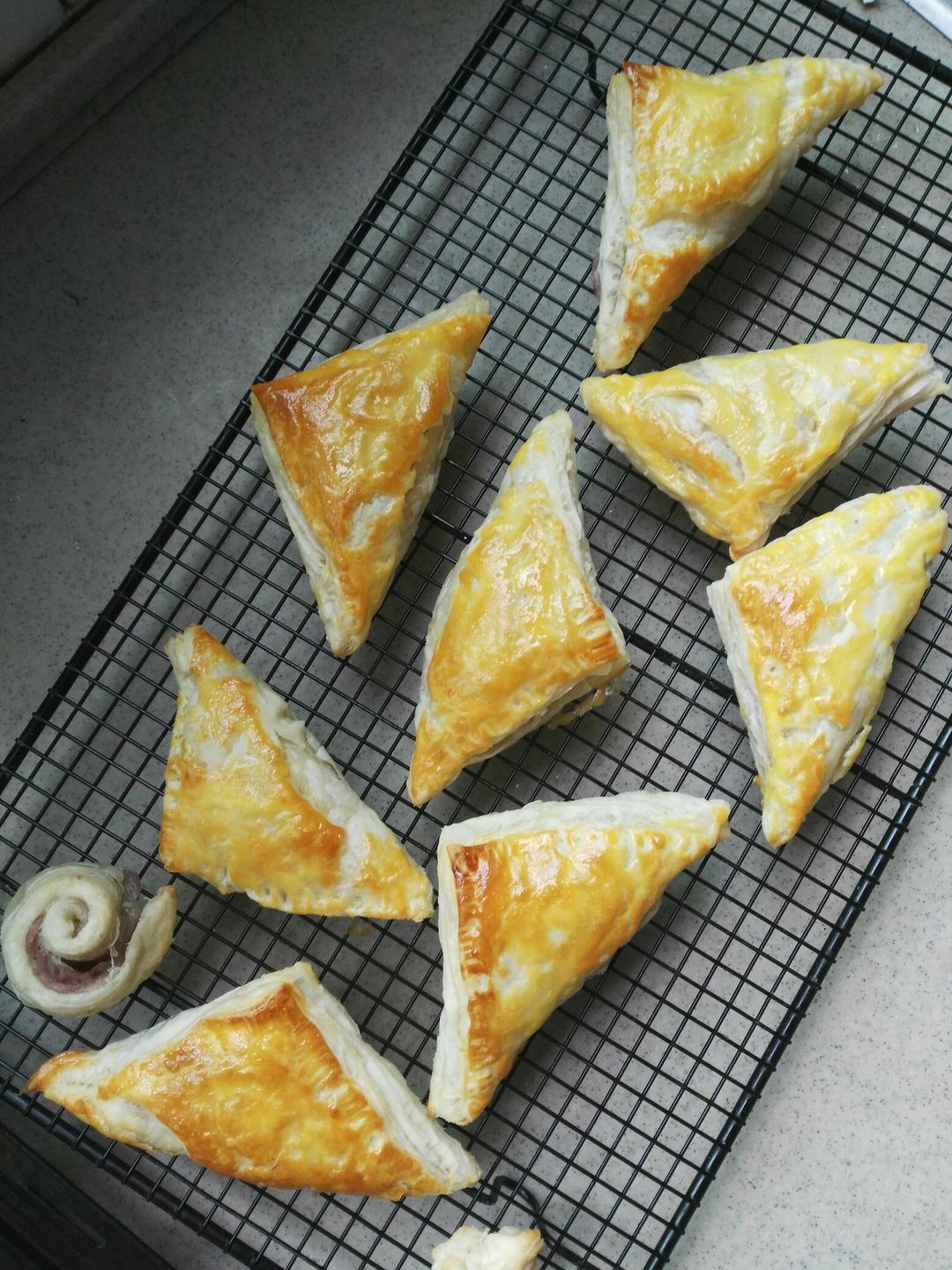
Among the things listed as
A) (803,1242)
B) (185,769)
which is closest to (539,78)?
(185,769)

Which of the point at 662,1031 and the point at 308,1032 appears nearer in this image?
the point at 308,1032

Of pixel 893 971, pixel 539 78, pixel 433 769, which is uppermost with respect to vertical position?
pixel 539 78

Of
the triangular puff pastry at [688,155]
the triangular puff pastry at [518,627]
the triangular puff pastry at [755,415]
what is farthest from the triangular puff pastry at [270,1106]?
the triangular puff pastry at [688,155]

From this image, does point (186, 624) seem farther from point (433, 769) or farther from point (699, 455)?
point (699, 455)

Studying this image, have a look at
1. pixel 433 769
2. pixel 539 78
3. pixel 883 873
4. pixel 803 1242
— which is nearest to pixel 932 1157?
pixel 803 1242

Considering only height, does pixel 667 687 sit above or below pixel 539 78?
below

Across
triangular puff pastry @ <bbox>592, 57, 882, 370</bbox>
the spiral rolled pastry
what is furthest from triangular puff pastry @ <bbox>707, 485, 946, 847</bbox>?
the spiral rolled pastry

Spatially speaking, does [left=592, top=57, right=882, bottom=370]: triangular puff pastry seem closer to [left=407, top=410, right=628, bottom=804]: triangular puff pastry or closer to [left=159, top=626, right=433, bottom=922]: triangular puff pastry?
[left=407, top=410, right=628, bottom=804]: triangular puff pastry
